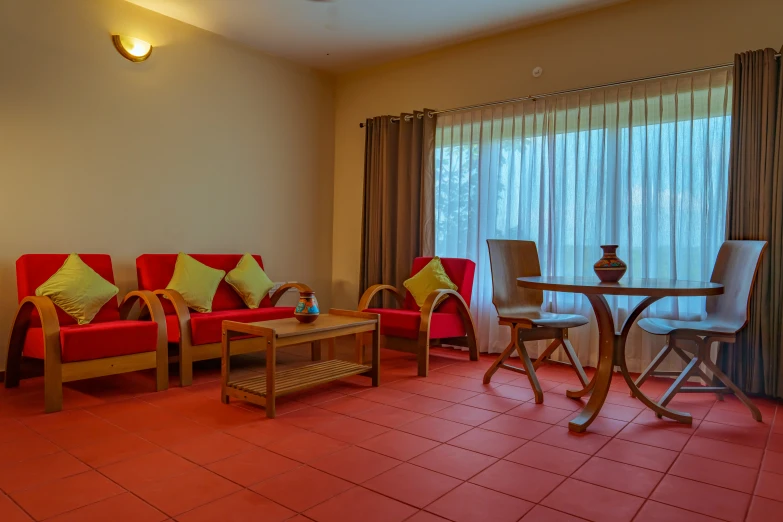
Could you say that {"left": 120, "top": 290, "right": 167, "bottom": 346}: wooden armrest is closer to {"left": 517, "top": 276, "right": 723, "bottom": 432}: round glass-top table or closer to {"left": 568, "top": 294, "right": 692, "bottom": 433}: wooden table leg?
{"left": 517, "top": 276, "right": 723, "bottom": 432}: round glass-top table

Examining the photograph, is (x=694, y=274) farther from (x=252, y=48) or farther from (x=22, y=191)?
(x=22, y=191)

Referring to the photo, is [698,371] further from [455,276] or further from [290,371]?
[290,371]

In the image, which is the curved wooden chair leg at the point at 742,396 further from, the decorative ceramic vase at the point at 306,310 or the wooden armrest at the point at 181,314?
the wooden armrest at the point at 181,314

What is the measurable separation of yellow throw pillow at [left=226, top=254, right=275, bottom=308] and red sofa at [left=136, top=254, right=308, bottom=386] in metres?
0.08

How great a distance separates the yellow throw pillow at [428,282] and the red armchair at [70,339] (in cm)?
208

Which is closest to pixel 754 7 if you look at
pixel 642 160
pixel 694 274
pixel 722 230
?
pixel 642 160

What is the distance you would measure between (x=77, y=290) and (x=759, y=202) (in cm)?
445

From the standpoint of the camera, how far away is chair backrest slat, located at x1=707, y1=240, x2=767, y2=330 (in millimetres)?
2947

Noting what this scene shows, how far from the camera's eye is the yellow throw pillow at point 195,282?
3971mm

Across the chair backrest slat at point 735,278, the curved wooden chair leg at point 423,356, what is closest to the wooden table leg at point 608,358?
the chair backrest slat at point 735,278

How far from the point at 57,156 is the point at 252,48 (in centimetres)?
215

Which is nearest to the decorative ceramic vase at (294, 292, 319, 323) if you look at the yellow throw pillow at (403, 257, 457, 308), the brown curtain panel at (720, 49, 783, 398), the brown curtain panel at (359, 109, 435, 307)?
the yellow throw pillow at (403, 257, 457, 308)

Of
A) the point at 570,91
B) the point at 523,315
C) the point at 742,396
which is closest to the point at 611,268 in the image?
the point at 523,315

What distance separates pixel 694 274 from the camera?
3760 millimetres
